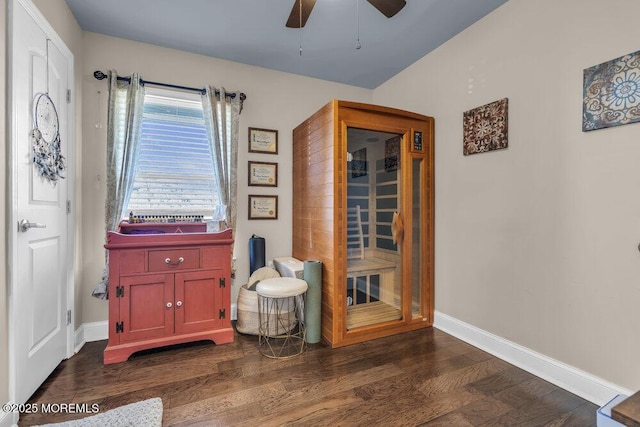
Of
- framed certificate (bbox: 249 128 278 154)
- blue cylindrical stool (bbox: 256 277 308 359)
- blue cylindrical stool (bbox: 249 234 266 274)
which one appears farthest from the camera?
framed certificate (bbox: 249 128 278 154)

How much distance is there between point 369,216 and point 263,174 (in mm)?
1288

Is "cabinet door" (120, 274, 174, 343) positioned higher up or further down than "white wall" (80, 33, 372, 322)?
further down

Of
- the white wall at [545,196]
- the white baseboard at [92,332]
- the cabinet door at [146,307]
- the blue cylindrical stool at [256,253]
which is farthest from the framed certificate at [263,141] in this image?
the white baseboard at [92,332]

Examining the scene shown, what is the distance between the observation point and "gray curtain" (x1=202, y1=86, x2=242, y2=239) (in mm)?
2920

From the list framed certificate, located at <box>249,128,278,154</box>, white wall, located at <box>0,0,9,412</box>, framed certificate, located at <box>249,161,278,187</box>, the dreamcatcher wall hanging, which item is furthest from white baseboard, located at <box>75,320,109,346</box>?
framed certificate, located at <box>249,128,278,154</box>

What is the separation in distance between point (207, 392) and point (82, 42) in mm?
3091

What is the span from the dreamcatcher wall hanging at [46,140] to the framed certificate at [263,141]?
62.8 inches

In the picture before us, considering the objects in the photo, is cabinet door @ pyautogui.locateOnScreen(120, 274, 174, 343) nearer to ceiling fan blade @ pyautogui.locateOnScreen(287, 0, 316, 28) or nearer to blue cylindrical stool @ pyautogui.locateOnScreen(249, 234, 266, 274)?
blue cylindrical stool @ pyautogui.locateOnScreen(249, 234, 266, 274)

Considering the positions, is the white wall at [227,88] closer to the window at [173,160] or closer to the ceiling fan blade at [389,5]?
the window at [173,160]

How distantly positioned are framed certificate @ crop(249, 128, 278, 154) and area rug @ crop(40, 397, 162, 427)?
2.37 metres

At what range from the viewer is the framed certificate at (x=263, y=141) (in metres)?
3.19

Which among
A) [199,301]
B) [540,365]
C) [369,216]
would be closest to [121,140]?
[199,301]

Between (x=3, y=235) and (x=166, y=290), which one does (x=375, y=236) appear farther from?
(x=3, y=235)

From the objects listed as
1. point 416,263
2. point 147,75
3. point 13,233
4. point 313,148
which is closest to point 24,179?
point 13,233
